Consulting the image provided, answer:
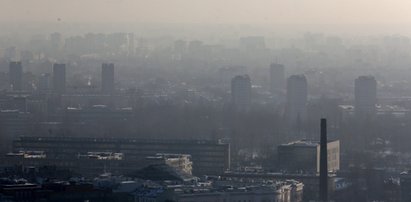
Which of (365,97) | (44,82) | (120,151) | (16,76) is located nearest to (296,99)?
(365,97)

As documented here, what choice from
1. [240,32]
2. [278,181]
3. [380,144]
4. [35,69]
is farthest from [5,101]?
[240,32]

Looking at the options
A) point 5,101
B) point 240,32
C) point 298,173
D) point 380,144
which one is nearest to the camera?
point 298,173

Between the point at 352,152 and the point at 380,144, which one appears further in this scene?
the point at 380,144

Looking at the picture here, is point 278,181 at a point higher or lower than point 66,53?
lower

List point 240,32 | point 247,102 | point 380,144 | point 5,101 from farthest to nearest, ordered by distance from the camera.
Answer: point 240,32, point 247,102, point 5,101, point 380,144

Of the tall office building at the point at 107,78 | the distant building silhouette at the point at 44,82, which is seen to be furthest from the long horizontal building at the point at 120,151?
the tall office building at the point at 107,78

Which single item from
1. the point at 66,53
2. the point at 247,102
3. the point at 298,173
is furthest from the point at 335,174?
the point at 66,53

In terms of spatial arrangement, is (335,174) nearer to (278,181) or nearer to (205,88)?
(278,181)
